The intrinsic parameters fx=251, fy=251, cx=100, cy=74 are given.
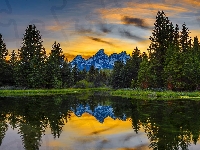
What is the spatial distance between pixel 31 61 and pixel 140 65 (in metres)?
33.6

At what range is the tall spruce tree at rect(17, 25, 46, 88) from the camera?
75.9 metres

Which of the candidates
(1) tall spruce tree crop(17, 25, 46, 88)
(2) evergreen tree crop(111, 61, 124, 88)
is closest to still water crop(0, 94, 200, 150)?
(1) tall spruce tree crop(17, 25, 46, 88)

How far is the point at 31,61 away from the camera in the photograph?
3083 inches

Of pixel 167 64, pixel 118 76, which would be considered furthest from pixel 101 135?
pixel 118 76

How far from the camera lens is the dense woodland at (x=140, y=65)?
58.0m

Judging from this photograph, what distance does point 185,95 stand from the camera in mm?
49156

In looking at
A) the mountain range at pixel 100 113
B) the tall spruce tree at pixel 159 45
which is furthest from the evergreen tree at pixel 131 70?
the mountain range at pixel 100 113

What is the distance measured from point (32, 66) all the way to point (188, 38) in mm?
48459

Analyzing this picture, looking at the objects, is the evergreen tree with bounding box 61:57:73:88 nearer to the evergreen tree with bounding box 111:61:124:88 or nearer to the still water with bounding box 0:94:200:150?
the evergreen tree with bounding box 111:61:124:88

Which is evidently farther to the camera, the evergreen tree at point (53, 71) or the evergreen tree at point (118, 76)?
the evergreen tree at point (118, 76)

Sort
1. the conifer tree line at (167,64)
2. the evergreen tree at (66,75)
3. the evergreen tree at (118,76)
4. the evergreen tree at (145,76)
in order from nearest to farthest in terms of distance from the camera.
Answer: the conifer tree line at (167,64), the evergreen tree at (145,76), the evergreen tree at (66,75), the evergreen tree at (118,76)

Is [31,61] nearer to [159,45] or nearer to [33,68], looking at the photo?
[33,68]

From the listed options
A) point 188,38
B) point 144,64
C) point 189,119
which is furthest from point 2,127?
point 188,38

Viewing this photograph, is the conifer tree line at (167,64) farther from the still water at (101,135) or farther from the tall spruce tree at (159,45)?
the still water at (101,135)
